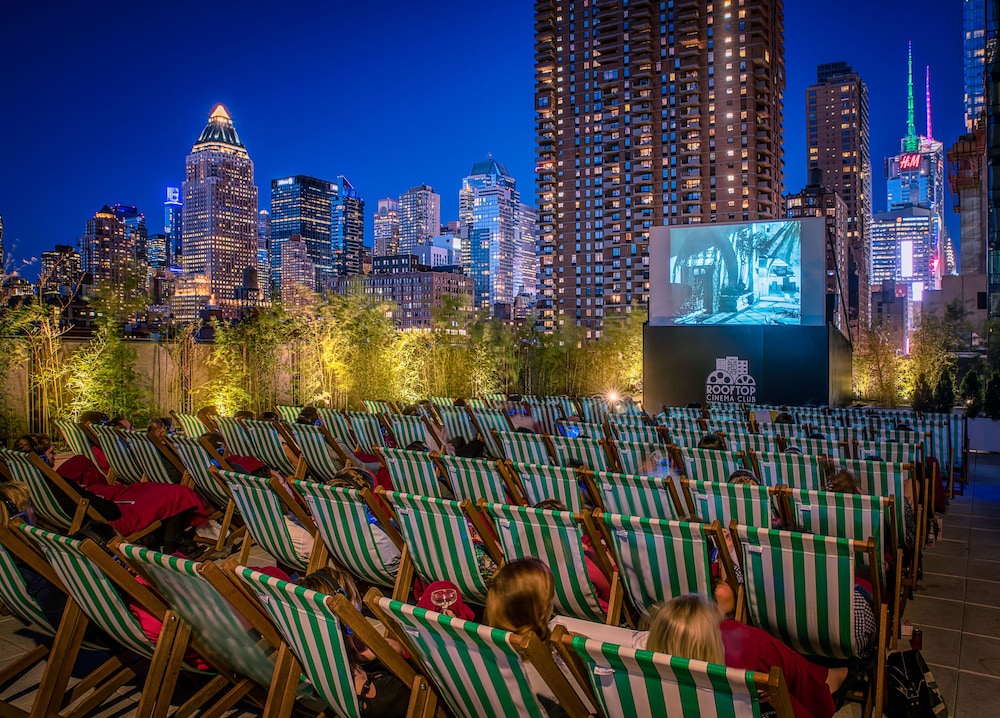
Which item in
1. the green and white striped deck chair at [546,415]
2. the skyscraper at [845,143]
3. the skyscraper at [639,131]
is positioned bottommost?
the green and white striped deck chair at [546,415]

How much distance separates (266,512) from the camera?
3445 mm

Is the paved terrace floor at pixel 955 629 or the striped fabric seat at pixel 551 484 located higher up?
the striped fabric seat at pixel 551 484

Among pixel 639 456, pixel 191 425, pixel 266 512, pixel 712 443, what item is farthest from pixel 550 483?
pixel 191 425

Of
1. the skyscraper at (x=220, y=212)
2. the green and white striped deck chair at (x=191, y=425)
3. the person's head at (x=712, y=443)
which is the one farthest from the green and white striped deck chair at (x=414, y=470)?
the skyscraper at (x=220, y=212)

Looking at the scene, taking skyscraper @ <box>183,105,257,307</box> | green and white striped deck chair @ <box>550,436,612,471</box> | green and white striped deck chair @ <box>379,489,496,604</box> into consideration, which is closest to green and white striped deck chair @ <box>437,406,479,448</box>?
green and white striped deck chair @ <box>550,436,612,471</box>

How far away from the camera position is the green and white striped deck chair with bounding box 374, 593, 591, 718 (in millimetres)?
1571

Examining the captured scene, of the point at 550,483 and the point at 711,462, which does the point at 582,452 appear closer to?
the point at 711,462

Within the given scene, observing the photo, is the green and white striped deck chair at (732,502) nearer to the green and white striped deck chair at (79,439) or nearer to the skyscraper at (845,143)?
the green and white striped deck chair at (79,439)

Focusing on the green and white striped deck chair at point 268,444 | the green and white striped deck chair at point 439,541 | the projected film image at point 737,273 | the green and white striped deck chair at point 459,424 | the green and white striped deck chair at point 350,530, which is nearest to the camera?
the green and white striped deck chair at point 439,541

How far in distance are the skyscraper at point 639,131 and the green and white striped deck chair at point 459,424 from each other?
7973 cm

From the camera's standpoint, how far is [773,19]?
8550 centimetres

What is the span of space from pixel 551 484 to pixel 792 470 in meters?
1.67

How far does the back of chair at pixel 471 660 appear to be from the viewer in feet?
5.24

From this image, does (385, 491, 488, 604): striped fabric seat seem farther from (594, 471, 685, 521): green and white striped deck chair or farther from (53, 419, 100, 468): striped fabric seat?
(53, 419, 100, 468): striped fabric seat
